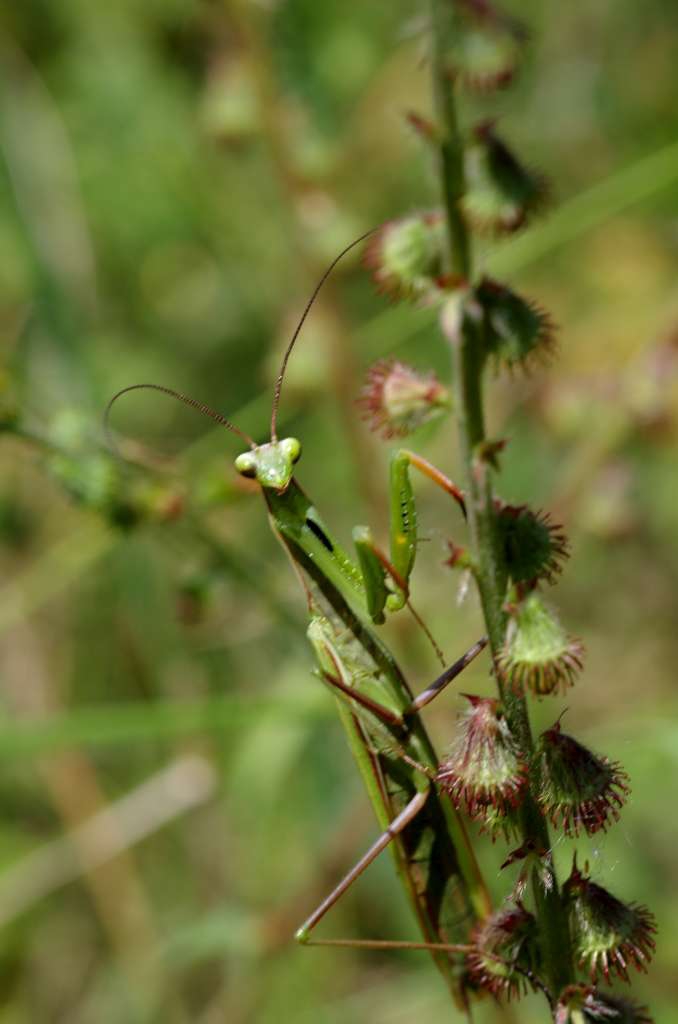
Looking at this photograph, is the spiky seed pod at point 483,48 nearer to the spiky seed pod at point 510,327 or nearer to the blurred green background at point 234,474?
the spiky seed pod at point 510,327

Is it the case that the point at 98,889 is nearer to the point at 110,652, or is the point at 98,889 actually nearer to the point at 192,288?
the point at 110,652

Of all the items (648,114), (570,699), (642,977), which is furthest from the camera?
(648,114)

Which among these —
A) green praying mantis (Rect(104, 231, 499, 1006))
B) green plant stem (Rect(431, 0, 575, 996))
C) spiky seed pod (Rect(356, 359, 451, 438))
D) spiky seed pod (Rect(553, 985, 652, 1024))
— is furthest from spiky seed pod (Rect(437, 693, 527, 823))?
spiky seed pod (Rect(356, 359, 451, 438))

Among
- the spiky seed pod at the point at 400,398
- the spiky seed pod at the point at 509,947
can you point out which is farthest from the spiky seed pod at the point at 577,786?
the spiky seed pod at the point at 400,398

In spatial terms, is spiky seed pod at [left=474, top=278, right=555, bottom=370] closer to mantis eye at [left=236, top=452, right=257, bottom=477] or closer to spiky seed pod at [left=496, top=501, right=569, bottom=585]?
spiky seed pod at [left=496, top=501, right=569, bottom=585]

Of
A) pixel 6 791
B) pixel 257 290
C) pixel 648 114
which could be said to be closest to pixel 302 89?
pixel 257 290

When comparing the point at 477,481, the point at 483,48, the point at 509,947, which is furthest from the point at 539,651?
the point at 483,48
